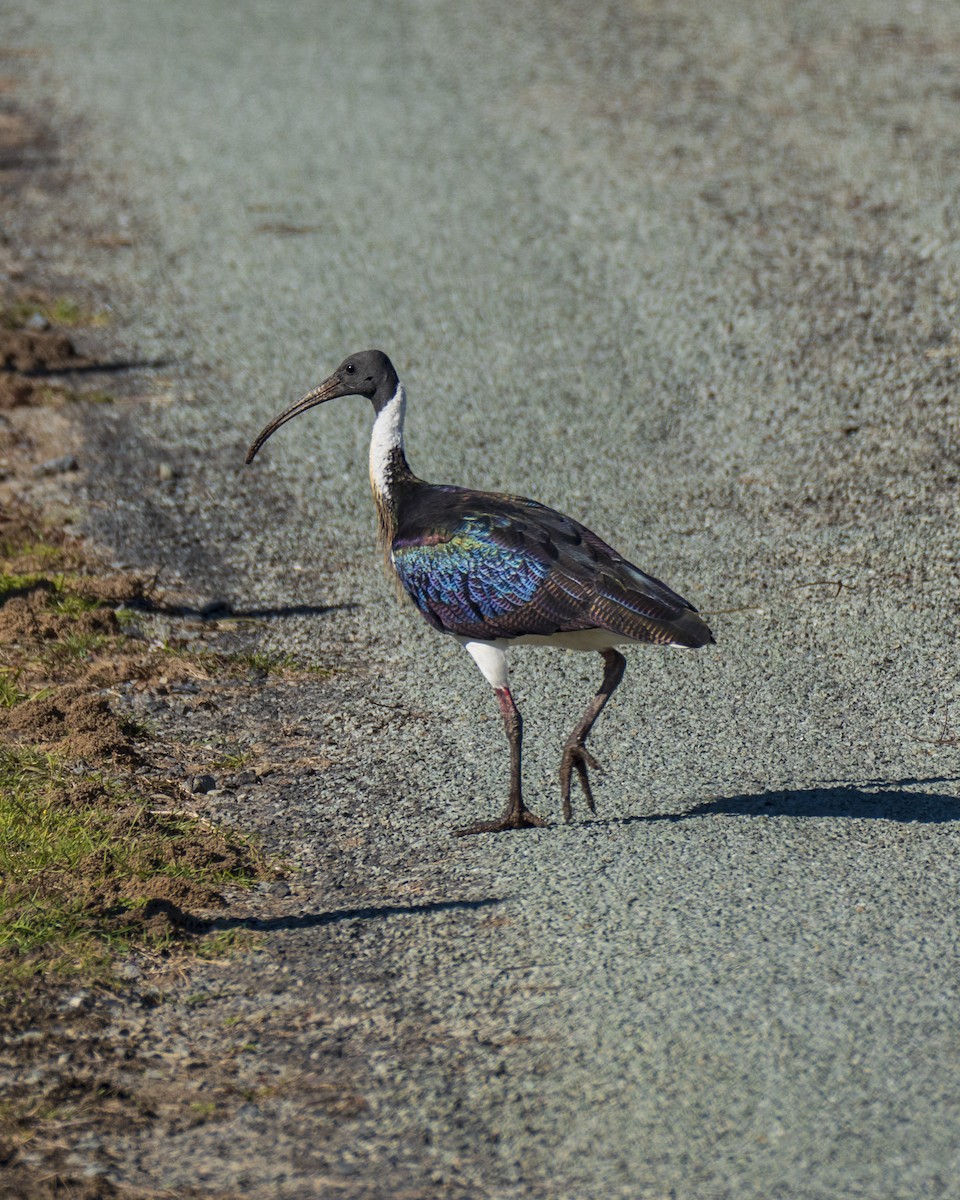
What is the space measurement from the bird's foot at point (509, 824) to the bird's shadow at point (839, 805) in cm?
31

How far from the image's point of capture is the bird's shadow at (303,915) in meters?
5.75

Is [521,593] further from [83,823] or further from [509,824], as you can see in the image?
[83,823]

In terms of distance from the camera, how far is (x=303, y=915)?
5.82 m

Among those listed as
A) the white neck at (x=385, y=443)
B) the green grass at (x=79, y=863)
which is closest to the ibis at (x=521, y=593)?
the white neck at (x=385, y=443)

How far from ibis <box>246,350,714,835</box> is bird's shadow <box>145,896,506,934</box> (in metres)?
0.61

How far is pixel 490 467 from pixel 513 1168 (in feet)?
21.7

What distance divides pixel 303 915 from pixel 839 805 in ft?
7.45

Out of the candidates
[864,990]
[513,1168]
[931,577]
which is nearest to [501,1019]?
[513,1168]

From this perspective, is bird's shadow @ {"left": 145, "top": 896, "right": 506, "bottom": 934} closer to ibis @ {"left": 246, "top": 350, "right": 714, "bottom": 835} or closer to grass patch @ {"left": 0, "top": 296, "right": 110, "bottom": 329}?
ibis @ {"left": 246, "top": 350, "right": 714, "bottom": 835}

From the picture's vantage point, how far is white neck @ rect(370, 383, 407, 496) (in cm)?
703

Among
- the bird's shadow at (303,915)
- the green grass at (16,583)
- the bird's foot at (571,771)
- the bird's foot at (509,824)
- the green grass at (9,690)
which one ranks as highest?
the bird's foot at (571,771)

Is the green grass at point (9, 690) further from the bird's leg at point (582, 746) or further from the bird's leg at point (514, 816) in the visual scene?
the bird's leg at point (582, 746)

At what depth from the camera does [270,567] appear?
30.8 feet

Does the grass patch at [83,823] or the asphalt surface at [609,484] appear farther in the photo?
the grass patch at [83,823]
